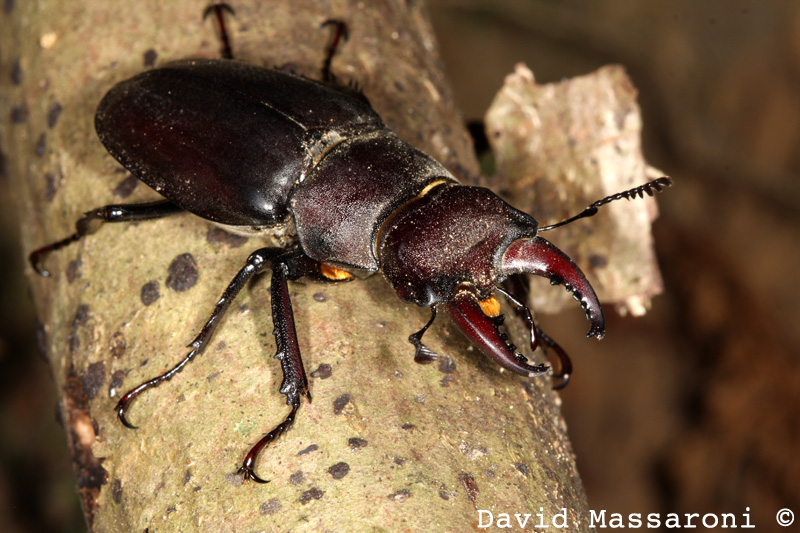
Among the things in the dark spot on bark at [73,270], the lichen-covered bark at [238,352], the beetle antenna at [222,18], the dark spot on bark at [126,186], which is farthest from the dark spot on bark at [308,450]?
the beetle antenna at [222,18]

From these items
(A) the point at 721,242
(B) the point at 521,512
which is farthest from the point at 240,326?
(A) the point at 721,242

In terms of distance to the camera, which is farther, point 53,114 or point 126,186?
point 53,114

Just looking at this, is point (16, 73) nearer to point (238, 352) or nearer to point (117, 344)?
point (117, 344)

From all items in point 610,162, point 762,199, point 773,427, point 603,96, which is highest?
point 603,96

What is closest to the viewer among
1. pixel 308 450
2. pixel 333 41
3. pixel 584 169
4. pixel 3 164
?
pixel 308 450

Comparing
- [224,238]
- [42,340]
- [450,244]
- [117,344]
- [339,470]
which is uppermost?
[450,244]

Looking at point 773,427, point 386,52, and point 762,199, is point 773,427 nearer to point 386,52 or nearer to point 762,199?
point 762,199

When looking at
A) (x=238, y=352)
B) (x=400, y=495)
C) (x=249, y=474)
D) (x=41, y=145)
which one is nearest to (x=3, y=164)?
(x=41, y=145)
